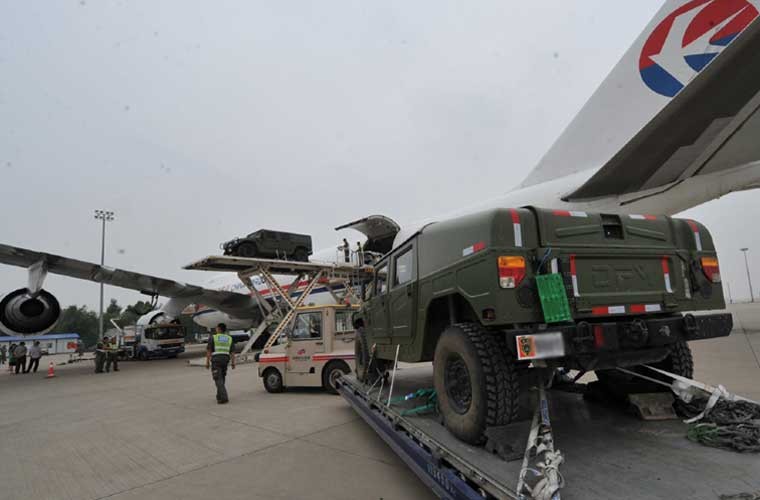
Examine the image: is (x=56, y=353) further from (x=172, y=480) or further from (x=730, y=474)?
(x=730, y=474)

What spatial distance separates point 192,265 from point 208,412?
984 centimetres

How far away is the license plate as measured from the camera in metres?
2.54

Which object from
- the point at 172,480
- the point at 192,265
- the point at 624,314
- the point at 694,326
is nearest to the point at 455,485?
the point at 624,314

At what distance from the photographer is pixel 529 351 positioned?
2561mm

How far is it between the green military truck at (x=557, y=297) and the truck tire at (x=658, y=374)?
0.01 metres

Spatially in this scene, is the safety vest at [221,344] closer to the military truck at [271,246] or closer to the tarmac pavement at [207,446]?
the tarmac pavement at [207,446]

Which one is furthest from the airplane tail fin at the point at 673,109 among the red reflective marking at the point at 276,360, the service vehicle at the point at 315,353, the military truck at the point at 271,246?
the military truck at the point at 271,246

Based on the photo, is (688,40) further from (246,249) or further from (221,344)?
(246,249)

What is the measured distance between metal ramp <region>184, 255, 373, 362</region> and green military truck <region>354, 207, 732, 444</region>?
12.0 m

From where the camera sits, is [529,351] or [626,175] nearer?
[529,351]

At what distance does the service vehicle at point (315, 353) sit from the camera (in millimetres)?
8312

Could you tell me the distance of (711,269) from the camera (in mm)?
3398

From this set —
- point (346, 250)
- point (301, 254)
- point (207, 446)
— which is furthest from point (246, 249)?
point (207, 446)

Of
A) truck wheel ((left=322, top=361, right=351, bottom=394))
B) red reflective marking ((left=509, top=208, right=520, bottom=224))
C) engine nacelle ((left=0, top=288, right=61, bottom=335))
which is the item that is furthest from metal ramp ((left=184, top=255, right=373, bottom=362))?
red reflective marking ((left=509, top=208, right=520, bottom=224))
